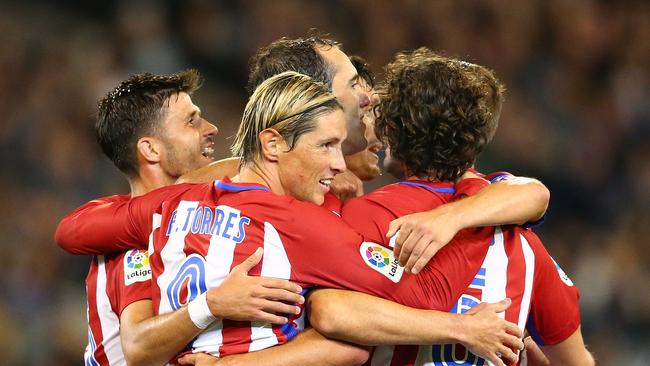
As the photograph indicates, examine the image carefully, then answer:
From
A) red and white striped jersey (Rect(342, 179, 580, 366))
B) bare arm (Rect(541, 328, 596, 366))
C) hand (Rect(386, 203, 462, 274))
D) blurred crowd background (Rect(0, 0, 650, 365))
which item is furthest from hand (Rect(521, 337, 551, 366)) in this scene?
blurred crowd background (Rect(0, 0, 650, 365))

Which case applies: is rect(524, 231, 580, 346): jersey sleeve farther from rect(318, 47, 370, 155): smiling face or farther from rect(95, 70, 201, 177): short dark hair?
rect(95, 70, 201, 177): short dark hair

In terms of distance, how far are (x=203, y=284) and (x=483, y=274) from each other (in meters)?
0.90

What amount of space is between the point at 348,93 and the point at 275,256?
3.44 feet

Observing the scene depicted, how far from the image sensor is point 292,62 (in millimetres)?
3701

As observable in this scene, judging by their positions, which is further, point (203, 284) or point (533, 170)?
point (533, 170)

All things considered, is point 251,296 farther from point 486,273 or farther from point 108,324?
point 108,324

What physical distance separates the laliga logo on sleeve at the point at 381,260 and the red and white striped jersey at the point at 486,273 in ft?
0.25

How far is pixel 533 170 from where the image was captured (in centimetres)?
761

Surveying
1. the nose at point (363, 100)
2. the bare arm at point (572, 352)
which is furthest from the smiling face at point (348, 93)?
the bare arm at point (572, 352)

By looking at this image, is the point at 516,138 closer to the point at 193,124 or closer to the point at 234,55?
the point at 234,55

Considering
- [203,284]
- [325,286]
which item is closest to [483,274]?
[325,286]

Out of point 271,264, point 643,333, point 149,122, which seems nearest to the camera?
point 271,264

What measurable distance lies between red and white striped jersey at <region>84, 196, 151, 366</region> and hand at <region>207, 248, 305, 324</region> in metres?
0.56

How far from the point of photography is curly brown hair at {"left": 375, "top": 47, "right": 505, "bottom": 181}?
10.2ft
